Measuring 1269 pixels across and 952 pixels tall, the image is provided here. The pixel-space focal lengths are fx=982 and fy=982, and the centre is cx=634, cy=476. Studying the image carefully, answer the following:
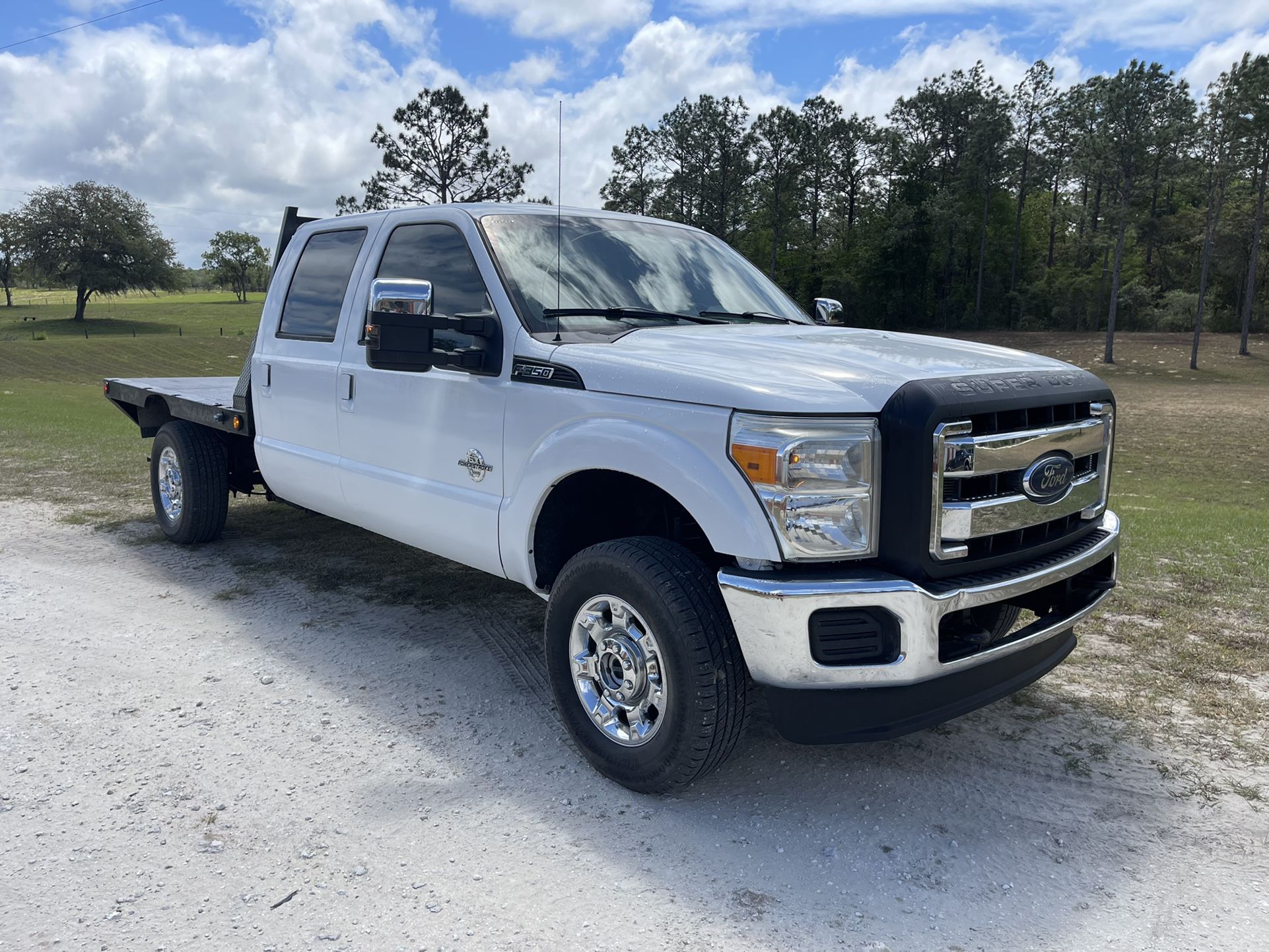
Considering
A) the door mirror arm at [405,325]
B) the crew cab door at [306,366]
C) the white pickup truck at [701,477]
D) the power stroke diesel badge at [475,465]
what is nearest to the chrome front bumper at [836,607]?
the white pickup truck at [701,477]

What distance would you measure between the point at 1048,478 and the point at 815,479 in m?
0.91

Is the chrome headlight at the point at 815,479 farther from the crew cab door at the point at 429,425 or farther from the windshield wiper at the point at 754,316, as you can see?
the windshield wiper at the point at 754,316

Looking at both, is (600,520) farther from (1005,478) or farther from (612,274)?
(1005,478)

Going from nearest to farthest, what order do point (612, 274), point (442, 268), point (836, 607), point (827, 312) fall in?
point (836, 607), point (612, 274), point (442, 268), point (827, 312)

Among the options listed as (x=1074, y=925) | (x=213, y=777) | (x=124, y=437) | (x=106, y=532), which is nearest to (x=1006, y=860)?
(x=1074, y=925)

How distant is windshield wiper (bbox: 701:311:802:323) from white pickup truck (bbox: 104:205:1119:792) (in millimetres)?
14

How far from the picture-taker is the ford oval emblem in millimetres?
3211

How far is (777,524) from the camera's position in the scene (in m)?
2.95

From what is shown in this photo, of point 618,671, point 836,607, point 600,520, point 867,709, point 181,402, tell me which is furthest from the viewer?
point 181,402

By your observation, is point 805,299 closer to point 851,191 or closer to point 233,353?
point 851,191

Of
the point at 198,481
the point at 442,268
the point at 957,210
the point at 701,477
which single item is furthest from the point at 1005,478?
the point at 957,210

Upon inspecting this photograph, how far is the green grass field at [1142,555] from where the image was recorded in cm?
424

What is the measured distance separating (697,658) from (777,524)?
0.50 meters

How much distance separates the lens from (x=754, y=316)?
449 centimetres
